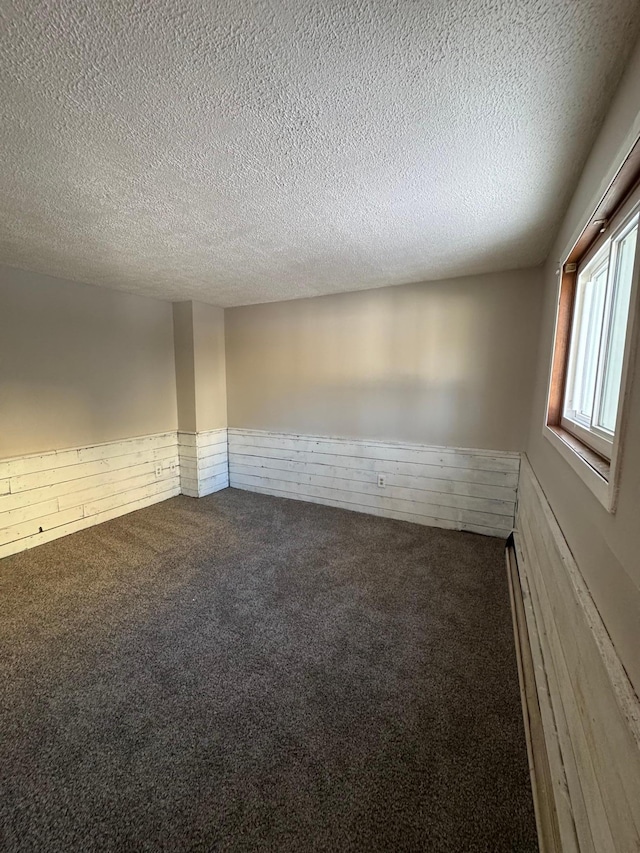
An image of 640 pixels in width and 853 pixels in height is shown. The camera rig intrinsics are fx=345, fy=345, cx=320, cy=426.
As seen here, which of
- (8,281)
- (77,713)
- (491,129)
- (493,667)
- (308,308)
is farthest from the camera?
(308,308)

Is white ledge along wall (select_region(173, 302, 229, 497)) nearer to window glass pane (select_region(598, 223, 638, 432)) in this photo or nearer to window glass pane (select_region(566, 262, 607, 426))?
window glass pane (select_region(566, 262, 607, 426))

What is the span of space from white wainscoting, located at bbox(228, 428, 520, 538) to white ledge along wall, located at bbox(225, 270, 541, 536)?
1 cm

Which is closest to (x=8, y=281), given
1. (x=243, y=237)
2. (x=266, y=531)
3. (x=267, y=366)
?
(x=243, y=237)

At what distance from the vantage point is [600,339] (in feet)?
4.71

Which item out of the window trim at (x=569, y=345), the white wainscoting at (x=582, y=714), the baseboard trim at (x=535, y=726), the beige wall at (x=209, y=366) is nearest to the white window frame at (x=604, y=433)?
the window trim at (x=569, y=345)

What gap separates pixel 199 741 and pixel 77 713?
554mm

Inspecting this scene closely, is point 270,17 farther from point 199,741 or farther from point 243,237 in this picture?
point 199,741

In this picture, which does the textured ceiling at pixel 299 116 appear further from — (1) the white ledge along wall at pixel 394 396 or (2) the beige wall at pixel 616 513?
(1) the white ledge along wall at pixel 394 396

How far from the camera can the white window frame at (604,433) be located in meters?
0.83

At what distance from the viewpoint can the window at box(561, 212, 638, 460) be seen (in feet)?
4.14

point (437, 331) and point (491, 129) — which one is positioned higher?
point (491, 129)

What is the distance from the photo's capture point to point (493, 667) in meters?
1.65

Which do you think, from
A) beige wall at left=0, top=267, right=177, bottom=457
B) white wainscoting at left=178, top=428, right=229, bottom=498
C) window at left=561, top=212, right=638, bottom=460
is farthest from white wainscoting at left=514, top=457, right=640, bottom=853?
beige wall at left=0, top=267, right=177, bottom=457

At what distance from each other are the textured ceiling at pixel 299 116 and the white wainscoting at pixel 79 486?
5.81 ft
